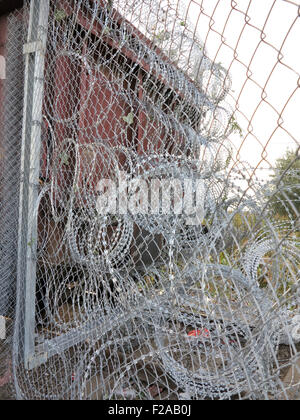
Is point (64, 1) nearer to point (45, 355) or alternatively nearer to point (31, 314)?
point (31, 314)

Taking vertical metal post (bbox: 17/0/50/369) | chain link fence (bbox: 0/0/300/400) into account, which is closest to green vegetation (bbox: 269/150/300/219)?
chain link fence (bbox: 0/0/300/400)

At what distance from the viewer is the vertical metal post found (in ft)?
6.91

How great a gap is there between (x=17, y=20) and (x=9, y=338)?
8.21ft

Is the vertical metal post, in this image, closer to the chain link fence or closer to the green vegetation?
the chain link fence

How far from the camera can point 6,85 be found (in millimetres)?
2590

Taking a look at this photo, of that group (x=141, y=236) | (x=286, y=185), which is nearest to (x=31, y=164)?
(x=141, y=236)

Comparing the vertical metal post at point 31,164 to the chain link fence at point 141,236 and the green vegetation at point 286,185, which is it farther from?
the green vegetation at point 286,185

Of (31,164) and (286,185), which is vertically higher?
(31,164)

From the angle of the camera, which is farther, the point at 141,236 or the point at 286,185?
the point at 141,236

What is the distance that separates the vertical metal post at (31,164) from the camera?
2.11 meters

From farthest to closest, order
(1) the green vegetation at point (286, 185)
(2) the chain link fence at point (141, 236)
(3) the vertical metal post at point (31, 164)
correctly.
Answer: (3) the vertical metal post at point (31, 164)
(2) the chain link fence at point (141, 236)
(1) the green vegetation at point (286, 185)

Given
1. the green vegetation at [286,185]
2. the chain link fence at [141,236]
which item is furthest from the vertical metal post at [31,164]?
the green vegetation at [286,185]

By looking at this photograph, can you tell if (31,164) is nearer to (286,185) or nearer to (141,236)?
(141,236)

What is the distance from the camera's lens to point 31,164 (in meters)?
2.18
